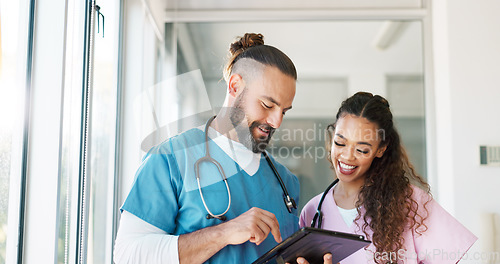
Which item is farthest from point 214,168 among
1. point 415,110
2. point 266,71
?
point 415,110

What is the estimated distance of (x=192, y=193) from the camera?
0.99 metres

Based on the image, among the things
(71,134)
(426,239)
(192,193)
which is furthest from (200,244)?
(426,239)

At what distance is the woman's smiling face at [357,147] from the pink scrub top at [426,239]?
11 centimetres

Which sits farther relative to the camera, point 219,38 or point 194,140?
point 219,38

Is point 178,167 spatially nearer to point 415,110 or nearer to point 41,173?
point 41,173

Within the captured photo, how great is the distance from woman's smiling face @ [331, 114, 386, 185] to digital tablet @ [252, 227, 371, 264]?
346 mm

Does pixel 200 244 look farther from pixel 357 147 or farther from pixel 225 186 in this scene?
pixel 357 147

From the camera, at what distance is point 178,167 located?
1.00 m

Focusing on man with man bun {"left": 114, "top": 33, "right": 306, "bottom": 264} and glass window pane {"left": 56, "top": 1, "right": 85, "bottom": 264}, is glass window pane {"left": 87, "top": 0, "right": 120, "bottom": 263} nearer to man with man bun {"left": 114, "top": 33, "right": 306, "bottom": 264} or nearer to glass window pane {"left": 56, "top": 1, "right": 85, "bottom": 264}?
glass window pane {"left": 56, "top": 1, "right": 85, "bottom": 264}

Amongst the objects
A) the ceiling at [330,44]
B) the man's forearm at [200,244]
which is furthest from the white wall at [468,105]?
the man's forearm at [200,244]

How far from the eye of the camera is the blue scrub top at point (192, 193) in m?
0.96

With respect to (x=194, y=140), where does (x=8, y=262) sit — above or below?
below

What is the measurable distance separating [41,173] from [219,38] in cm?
73

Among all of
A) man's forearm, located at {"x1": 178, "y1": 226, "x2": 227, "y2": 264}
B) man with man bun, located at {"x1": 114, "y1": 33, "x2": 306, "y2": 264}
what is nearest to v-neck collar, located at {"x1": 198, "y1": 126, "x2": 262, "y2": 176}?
man with man bun, located at {"x1": 114, "y1": 33, "x2": 306, "y2": 264}
